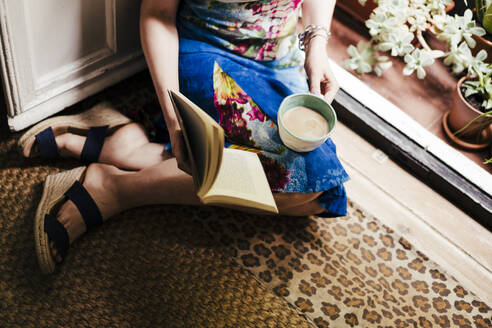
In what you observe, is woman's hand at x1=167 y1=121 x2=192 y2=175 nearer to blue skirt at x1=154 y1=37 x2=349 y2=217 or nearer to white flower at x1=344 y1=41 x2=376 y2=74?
blue skirt at x1=154 y1=37 x2=349 y2=217

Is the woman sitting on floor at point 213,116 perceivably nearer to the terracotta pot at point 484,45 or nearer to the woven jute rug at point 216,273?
the woven jute rug at point 216,273

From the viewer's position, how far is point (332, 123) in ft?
3.14

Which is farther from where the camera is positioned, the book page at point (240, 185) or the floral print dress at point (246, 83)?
the floral print dress at point (246, 83)

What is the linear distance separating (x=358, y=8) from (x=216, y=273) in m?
1.26

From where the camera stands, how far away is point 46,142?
47.8 inches

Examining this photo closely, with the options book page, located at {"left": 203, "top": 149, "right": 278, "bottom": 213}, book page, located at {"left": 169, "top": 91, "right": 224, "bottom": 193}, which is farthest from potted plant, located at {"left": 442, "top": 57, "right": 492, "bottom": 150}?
book page, located at {"left": 169, "top": 91, "right": 224, "bottom": 193}

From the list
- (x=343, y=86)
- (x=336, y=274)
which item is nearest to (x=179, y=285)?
(x=336, y=274)

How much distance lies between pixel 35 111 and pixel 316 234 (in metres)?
0.96

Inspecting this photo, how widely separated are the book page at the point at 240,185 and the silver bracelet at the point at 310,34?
1.55 feet

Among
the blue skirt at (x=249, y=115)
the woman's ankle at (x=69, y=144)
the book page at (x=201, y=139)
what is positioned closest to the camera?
the book page at (x=201, y=139)

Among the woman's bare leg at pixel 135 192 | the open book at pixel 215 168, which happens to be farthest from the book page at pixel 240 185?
the woman's bare leg at pixel 135 192

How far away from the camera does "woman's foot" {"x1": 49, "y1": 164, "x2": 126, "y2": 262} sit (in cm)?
112

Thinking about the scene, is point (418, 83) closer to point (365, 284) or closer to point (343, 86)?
point (343, 86)

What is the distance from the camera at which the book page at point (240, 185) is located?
733 mm
